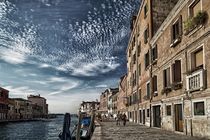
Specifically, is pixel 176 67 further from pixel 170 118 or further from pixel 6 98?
pixel 6 98

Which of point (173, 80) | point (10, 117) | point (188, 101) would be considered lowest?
point (10, 117)

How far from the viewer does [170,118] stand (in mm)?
19969

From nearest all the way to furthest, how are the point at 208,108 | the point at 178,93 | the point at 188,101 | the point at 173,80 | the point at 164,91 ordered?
the point at 208,108 → the point at 188,101 → the point at 178,93 → the point at 173,80 → the point at 164,91

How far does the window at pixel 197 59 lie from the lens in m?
14.6

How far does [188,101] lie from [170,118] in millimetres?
4316

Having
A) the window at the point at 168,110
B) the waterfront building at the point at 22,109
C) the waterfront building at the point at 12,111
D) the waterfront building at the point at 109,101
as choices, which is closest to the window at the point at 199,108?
the window at the point at 168,110

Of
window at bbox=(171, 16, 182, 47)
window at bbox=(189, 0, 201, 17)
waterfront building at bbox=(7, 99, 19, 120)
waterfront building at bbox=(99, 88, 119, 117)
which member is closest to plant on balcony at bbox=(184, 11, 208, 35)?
window at bbox=(189, 0, 201, 17)

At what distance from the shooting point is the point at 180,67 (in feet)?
60.2

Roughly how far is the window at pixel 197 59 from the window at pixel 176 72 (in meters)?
2.75

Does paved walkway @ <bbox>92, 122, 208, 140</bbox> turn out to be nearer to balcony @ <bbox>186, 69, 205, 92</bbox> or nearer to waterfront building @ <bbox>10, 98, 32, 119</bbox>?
balcony @ <bbox>186, 69, 205, 92</bbox>

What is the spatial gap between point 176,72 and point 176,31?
264 cm

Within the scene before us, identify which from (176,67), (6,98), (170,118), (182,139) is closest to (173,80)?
(176,67)

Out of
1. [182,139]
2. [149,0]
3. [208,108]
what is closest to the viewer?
[208,108]

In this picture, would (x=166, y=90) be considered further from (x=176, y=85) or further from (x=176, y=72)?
(x=176, y=85)
